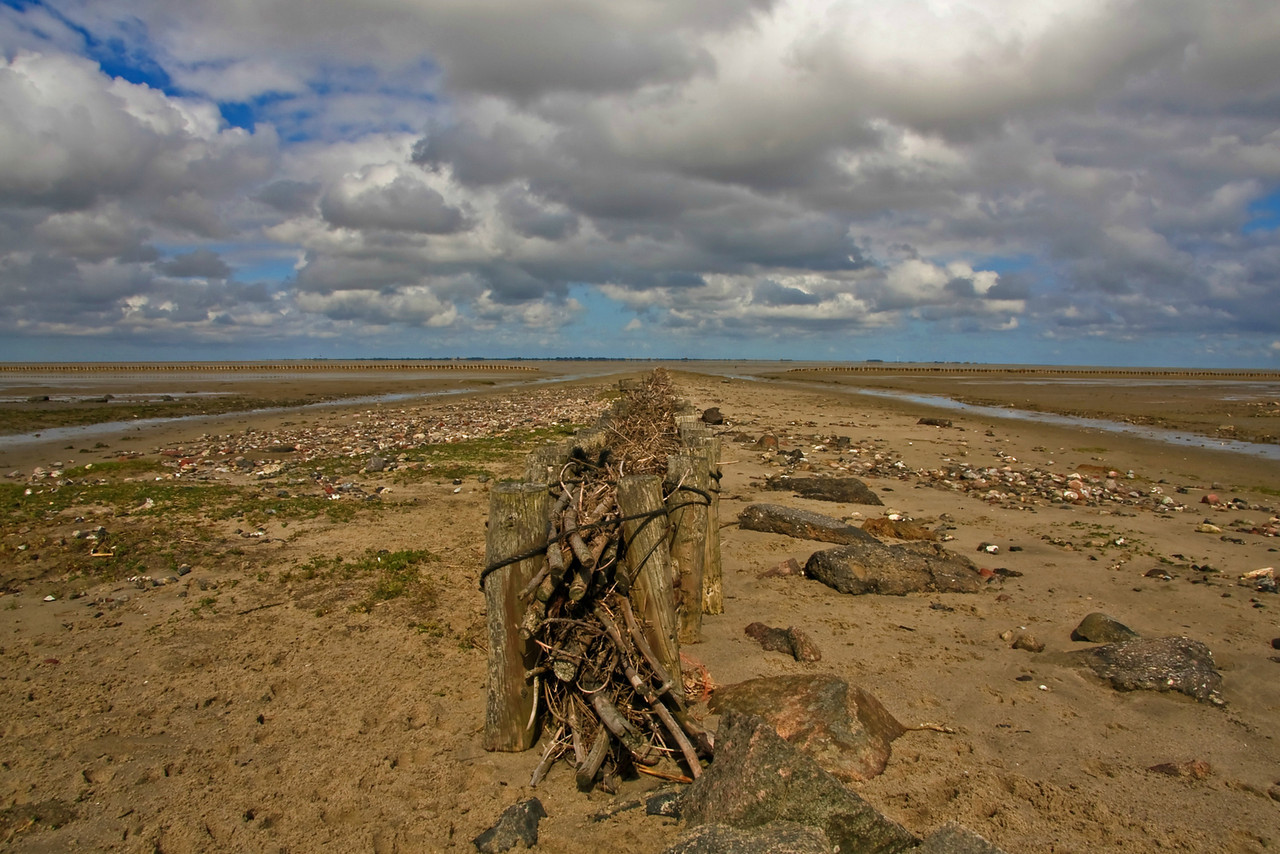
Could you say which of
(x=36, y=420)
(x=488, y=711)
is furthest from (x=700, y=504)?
(x=36, y=420)

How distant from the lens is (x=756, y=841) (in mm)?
2812

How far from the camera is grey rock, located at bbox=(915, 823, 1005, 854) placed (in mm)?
2840

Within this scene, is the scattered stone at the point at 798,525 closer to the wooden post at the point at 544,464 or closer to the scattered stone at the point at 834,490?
the scattered stone at the point at 834,490

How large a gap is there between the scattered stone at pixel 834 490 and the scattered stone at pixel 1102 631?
16.4 feet

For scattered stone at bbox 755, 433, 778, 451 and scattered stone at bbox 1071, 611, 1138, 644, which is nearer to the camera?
scattered stone at bbox 1071, 611, 1138, 644

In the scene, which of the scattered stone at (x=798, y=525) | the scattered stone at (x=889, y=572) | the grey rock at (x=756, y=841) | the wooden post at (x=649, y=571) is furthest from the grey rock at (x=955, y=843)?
the scattered stone at (x=798, y=525)

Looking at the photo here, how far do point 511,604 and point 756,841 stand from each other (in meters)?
1.95

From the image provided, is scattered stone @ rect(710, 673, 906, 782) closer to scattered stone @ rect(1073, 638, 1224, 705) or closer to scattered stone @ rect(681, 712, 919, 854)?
scattered stone @ rect(681, 712, 919, 854)

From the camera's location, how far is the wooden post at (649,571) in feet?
14.8

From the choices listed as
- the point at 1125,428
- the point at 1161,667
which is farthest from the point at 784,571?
the point at 1125,428

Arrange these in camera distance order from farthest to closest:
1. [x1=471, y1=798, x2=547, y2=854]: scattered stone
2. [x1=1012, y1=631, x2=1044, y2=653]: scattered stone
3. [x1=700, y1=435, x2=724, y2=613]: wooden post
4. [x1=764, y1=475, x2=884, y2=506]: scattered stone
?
[x1=764, y1=475, x2=884, y2=506]: scattered stone < [x1=700, y1=435, x2=724, y2=613]: wooden post < [x1=1012, y1=631, x2=1044, y2=653]: scattered stone < [x1=471, y1=798, x2=547, y2=854]: scattered stone

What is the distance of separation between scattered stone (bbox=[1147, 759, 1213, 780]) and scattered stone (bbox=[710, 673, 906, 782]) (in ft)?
4.80

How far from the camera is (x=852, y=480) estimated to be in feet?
37.9

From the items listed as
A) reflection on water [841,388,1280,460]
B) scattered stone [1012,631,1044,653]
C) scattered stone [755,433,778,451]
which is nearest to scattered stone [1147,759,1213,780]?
scattered stone [1012,631,1044,653]
